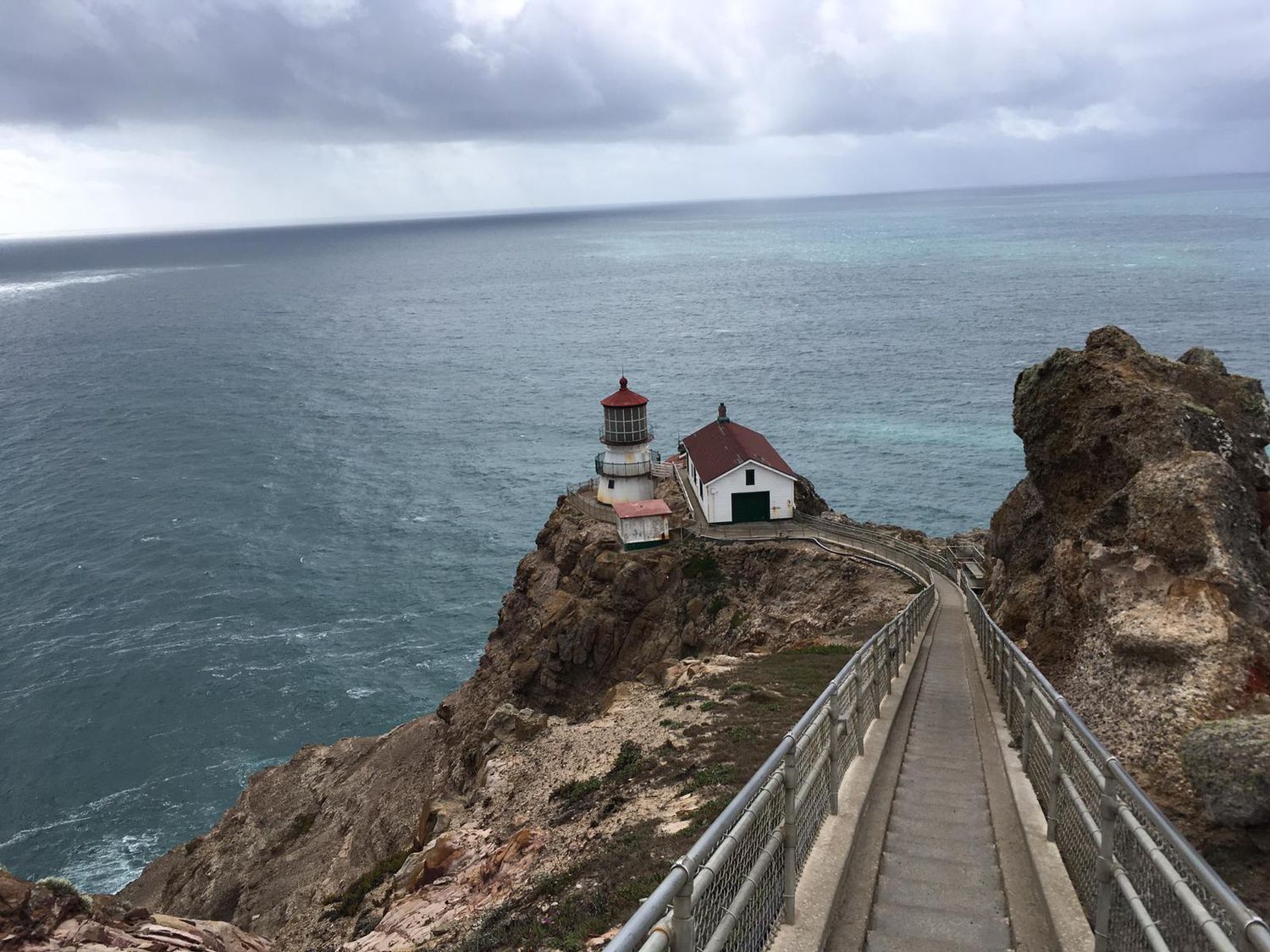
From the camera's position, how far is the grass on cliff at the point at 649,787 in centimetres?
1177

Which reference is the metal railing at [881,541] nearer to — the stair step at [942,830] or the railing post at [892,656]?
the railing post at [892,656]

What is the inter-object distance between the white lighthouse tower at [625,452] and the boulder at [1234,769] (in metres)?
37.4

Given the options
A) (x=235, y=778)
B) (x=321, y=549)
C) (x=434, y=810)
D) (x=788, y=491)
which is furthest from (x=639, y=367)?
(x=434, y=810)

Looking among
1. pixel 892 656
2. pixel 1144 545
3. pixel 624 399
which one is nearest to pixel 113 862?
pixel 624 399

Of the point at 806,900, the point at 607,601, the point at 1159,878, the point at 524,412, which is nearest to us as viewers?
the point at 1159,878

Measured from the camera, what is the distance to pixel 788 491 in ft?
142

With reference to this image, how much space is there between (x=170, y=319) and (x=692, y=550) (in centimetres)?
16052

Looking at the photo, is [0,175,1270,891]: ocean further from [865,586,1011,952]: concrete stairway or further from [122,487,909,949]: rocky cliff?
[865,586,1011,952]: concrete stairway

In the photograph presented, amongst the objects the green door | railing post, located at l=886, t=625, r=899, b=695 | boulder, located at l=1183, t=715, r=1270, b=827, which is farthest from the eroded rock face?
the green door

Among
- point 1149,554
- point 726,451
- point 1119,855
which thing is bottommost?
point 726,451

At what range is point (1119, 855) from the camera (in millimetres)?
6969

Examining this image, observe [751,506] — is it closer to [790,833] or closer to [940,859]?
[940,859]

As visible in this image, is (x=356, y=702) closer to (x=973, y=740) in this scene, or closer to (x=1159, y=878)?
(x=973, y=740)

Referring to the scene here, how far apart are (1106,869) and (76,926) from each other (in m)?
16.5
